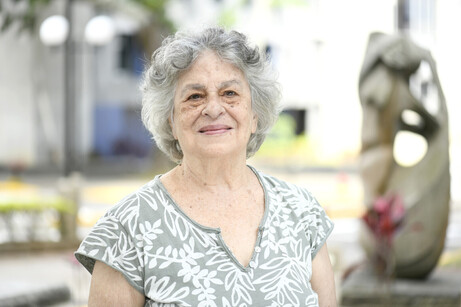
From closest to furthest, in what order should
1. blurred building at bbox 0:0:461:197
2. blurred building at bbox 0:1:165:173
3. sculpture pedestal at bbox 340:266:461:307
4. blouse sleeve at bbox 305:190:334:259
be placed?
blouse sleeve at bbox 305:190:334:259 → sculpture pedestal at bbox 340:266:461:307 → blurred building at bbox 0:1:165:173 → blurred building at bbox 0:0:461:197

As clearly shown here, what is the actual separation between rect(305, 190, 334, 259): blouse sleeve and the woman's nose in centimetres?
44

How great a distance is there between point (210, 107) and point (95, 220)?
1394 centimetres

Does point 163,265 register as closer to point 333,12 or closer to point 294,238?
point 294,238

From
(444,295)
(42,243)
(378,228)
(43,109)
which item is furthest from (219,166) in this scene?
(43,109)

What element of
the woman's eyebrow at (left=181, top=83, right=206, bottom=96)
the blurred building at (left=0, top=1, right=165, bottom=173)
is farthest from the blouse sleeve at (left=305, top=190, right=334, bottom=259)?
the blurred building at (left=0, top=1, right=165, bottom=173)

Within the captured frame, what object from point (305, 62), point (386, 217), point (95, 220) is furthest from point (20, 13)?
point (305, 62)

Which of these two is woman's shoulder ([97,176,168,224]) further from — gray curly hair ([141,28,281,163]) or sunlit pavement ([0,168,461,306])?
sunlit pavement ([0,168,461,306])

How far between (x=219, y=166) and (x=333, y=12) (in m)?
35.3

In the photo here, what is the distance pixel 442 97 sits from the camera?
8844mm

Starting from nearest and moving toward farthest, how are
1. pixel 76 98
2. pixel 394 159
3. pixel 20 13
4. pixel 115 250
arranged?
pixel 115 250, pixel 394 159, pixel 20 13, pixel 76 98

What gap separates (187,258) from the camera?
2.57m

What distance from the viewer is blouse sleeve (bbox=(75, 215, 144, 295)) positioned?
2.52 metres

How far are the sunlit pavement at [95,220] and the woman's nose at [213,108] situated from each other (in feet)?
12.8

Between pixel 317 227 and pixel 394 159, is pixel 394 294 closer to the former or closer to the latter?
pixel 394 159
